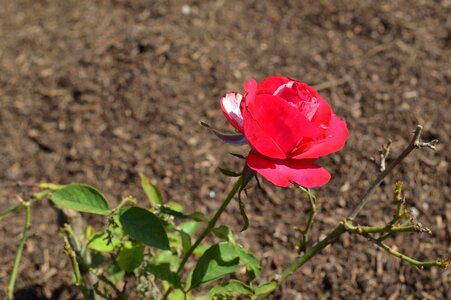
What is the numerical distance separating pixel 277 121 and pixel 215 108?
149 centimetres

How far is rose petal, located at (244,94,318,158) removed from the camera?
101cm

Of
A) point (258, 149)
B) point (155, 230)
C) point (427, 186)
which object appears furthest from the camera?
point (427, 186)

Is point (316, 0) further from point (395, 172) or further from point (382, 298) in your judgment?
point (382, 298)

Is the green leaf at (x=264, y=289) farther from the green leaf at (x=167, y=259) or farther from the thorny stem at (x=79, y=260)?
the thorny stem at (x=79, y=260)

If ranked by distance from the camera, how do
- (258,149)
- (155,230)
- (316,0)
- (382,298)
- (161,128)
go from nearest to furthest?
(258,149)
(155,230)
(382,298)
(161,128)
(316,0)

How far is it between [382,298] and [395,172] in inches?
20.7

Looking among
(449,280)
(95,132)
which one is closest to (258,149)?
(449,280)

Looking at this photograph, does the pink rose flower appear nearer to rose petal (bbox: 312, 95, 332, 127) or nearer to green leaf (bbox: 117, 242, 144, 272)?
rose petal (bbox: 312, 95, 332, 127)

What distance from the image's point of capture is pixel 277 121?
1.02m

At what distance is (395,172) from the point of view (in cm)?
219

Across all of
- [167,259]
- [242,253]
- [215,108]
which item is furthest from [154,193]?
[215,108]

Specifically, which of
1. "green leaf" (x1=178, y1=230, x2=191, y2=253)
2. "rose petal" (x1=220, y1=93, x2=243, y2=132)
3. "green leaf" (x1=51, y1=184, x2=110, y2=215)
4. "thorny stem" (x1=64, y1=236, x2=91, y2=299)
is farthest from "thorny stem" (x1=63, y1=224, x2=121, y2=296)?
"rose petal" (x1=220, y1=93, x2=243, y2=132)

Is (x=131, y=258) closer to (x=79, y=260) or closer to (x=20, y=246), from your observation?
(x=79, y=260)

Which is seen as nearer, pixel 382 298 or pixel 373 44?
pixel 382 298
